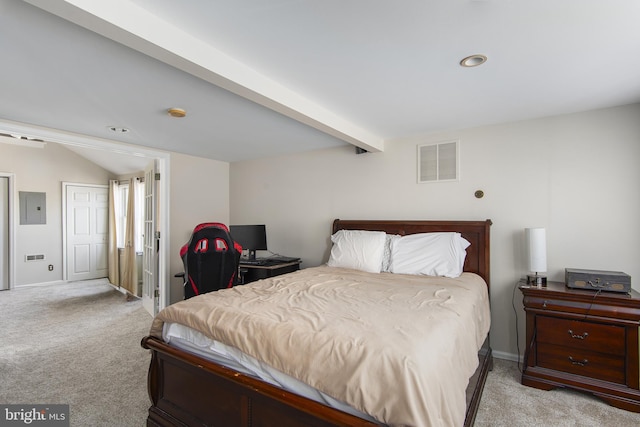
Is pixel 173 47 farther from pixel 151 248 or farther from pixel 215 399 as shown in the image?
pixel 151 248

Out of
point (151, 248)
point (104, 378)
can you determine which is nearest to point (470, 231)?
point (104, 378)

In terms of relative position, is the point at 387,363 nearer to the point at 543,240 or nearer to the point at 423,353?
the point at 423,353

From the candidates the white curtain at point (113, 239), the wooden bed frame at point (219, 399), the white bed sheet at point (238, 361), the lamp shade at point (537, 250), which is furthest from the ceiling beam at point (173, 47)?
the white curtain at point (113, 239)

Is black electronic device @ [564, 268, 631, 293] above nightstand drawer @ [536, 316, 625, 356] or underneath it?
above

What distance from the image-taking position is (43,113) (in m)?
2.70

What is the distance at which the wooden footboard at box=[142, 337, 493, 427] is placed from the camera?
125cm

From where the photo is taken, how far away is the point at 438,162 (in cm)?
329

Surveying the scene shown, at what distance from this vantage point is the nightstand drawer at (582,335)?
2191 millimetres

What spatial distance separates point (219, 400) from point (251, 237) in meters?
2.76

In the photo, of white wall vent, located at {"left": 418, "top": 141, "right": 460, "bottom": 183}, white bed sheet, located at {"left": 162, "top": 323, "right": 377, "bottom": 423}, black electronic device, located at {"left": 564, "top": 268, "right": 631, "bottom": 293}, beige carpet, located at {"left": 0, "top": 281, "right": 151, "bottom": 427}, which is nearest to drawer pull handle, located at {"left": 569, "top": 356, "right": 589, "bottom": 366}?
black electronic device, located at {"left": 564, "top": 268, "right": 631, "bottom": 293}

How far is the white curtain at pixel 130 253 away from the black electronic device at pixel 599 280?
5.76m

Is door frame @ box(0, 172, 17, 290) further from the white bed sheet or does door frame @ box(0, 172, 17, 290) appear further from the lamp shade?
the lamp shade

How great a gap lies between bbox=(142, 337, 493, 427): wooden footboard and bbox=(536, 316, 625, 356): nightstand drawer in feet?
2.55

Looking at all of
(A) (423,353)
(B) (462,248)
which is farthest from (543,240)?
(A) (423,353)
